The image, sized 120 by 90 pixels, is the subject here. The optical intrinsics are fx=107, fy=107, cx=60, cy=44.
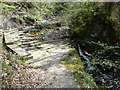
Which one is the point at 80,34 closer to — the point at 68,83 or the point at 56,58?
the point at 56,58

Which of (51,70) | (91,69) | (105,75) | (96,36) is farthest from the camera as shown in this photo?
(96,36)

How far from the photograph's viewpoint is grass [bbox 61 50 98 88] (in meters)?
4.48

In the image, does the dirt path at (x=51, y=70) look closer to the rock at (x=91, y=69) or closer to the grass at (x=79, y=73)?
the grass at (x=79, y=73)

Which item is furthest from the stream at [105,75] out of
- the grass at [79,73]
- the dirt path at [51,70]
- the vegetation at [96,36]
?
the dirt path at [51,70]

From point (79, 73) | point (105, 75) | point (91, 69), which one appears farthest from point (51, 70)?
point (105, 75)

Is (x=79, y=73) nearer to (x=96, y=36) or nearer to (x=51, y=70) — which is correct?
(x=51, y=70)

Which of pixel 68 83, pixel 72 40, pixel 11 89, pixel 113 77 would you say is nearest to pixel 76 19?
pixel 72 40

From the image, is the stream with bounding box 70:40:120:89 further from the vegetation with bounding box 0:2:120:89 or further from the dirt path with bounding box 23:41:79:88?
the dirt path with bounding box 23:41:79:88

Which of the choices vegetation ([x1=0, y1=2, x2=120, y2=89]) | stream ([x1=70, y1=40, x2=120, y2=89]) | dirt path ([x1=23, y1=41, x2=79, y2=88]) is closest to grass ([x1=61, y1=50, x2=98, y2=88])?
vegetation ([x1=0, y1=2, x2=120, y2=89])

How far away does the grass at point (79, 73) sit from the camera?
4.48 meters

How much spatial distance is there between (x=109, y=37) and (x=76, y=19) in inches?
127

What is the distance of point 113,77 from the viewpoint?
5770mm

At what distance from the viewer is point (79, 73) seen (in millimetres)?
5059

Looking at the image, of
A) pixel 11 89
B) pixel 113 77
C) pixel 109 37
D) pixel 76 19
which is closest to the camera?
pixel 11 89
